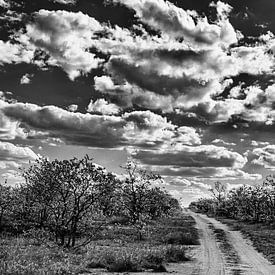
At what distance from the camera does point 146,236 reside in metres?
40.1

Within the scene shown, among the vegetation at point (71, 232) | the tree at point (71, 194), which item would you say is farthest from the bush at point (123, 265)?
the tree at point (71, 194)

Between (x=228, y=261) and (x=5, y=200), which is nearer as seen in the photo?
(x=228, y=261)

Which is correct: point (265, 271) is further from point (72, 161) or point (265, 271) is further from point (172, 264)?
point (72, 161)

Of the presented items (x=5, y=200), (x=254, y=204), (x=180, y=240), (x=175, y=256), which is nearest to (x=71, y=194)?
(x=175, y=256)

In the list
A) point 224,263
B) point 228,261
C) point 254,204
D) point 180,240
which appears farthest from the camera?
point 254,204

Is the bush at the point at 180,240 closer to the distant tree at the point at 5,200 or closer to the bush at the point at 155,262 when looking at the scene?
the bush at the point at 155,262

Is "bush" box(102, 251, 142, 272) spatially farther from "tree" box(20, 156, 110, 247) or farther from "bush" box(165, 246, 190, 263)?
"tree" box(20, 156, 110, 247)

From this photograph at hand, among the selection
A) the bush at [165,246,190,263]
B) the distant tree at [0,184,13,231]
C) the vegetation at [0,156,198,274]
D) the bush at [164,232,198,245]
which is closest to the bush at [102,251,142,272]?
the vegetation at [0,156,198,274]

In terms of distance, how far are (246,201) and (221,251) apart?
61473 mm

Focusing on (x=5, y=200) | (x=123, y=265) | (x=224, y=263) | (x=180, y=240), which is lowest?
(x=224, y=263)

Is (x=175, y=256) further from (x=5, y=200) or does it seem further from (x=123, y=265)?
(x=5, y=200)

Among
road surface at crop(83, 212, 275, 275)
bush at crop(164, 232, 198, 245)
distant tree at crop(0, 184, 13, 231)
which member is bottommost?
road surface at crop(83, 212, 275, 275)

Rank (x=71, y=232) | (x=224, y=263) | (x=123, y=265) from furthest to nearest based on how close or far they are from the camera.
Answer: (x=71, y=232), (x=224, y=263), (x=123, y=265)

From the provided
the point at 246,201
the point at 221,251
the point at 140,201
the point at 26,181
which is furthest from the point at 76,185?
the point at 246,201
